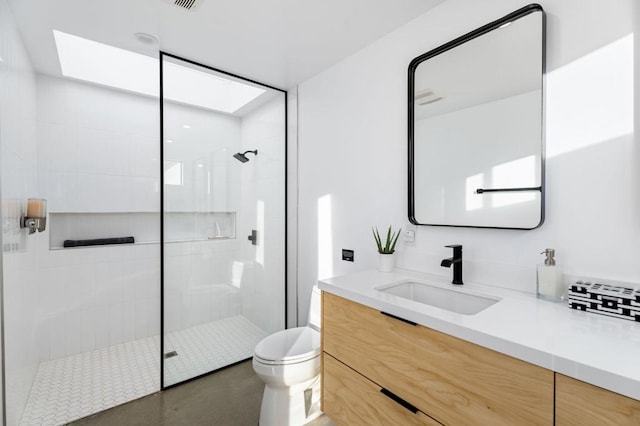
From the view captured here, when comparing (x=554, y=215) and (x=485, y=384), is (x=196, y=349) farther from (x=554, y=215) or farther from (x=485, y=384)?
(x=554, y=215)

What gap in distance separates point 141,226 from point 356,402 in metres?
2.57

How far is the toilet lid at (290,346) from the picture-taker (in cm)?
167

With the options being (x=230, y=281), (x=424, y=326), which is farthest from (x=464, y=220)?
(x=230, y=281)

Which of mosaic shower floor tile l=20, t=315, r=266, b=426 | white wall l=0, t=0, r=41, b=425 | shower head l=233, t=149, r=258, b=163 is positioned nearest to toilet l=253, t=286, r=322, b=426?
mosaic shower floor tile l=20, t=315, r=266, b=426

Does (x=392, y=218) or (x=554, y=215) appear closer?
(x=554, y=215)

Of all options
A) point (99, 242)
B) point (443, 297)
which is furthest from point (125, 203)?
point (443, 297)

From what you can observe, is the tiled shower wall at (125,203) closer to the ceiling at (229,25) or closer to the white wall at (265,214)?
the white wall at (265,214)

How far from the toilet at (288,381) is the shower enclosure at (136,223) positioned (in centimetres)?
80

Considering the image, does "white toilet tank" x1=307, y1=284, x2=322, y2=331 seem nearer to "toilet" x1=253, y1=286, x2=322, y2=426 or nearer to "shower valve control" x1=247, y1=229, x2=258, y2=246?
"toilet" x1=253, y1=286, x2=322, y2=426

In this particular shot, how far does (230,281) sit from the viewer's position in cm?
248

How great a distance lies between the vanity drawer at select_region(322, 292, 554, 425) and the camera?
84 cm

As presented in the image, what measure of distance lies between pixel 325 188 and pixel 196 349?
5.02 feet

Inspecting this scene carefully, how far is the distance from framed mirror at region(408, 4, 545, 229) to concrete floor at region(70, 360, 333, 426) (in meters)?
1.44

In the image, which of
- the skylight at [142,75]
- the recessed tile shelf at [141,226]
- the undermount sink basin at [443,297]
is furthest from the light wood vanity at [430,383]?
the skylight at [142,75]
